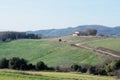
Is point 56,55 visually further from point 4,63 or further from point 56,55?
point 4,63

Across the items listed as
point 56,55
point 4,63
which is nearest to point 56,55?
point 56,55

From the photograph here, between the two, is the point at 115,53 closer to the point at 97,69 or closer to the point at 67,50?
the point at 67,50

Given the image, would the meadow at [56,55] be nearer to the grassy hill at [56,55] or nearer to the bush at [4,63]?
the grassy hill at [56,55]

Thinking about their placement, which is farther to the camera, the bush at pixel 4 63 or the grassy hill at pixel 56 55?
the grassy hill at pixel 56 55

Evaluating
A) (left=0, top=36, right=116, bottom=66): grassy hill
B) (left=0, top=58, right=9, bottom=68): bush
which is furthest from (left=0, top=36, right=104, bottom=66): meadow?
(left=0, top=58, right=9, bottom=68): bush

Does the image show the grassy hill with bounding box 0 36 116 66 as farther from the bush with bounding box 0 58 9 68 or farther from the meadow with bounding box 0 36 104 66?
the bush with bounding box 0 58 9 68

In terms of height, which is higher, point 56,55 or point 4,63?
point 56,55

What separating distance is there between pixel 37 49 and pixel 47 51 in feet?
18.7

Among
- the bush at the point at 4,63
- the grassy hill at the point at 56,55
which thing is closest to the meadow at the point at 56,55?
the grassy hill at the point at 56,55

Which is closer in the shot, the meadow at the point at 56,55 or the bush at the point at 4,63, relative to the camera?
the bush at the point at 4,63

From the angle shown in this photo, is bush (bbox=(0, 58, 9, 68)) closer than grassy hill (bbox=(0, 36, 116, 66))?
Yes

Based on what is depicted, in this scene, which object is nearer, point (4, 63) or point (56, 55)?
point (4, 63)

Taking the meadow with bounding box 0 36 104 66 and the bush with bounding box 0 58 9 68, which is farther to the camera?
the meadow with bounding box 0 36 104 66

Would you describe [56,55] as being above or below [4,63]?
above
